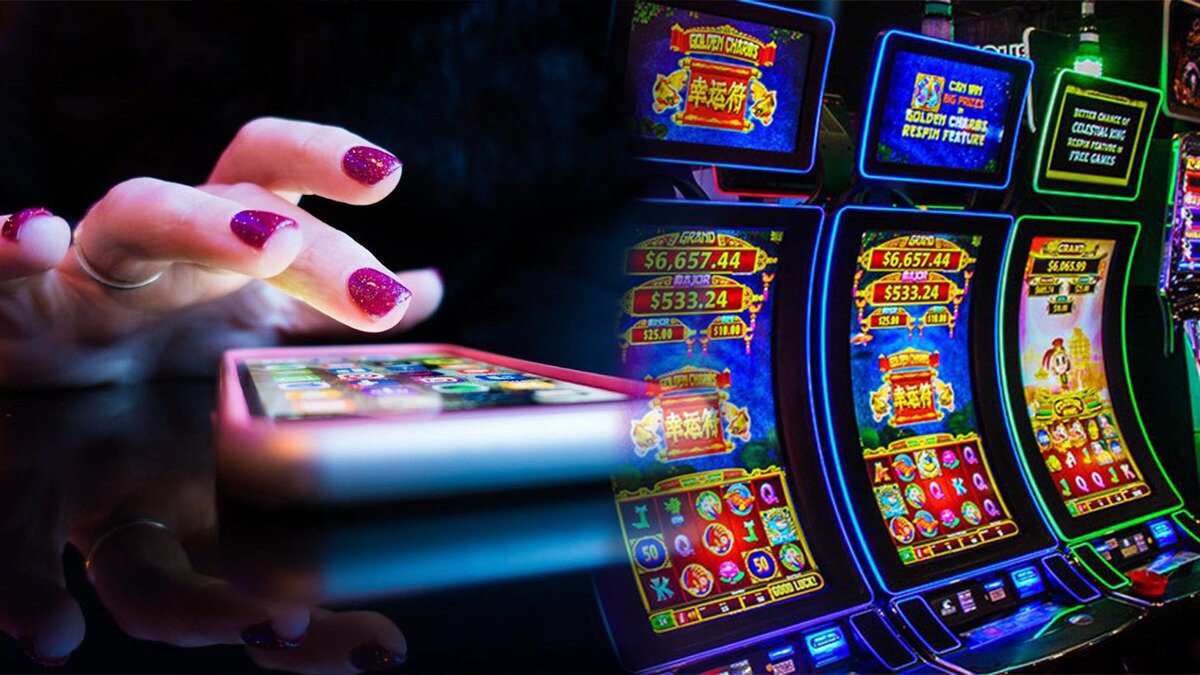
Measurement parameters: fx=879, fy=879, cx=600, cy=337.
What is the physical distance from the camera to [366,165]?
117 centimetres

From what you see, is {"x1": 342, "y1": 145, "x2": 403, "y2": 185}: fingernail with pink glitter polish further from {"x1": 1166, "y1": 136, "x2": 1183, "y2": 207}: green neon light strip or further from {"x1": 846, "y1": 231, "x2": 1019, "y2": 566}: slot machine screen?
{"x1": 1166, "y1": 136, "x2": 1183, "y2": 207}: green neon light strip

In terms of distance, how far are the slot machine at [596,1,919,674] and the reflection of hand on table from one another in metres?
0.80

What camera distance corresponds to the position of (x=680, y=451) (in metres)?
1.82

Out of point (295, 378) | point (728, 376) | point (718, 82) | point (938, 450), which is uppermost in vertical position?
point (718, 82)

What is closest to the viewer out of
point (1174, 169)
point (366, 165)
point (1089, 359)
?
point (366, 165)

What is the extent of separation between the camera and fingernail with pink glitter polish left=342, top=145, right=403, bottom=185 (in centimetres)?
117

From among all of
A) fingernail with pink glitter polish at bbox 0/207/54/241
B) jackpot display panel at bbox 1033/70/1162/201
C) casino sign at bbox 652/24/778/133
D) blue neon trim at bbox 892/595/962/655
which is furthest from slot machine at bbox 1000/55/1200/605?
fingernail with pink glitter polish at bbox 0/207/54/241

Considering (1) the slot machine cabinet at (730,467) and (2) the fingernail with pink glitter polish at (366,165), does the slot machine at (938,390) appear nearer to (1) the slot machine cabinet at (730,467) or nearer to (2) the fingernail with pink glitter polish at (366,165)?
(1) the slot machine cabinet at (730,467)

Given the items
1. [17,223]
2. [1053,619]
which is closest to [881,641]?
[1053,619]

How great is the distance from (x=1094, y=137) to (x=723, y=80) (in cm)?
155

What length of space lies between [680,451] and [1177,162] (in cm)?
229

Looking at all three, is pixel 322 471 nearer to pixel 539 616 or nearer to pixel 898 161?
pixel 539 616

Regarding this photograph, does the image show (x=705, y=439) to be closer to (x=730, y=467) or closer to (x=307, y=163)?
(x=730, y=467)

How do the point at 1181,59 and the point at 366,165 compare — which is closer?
the point at 366,165
